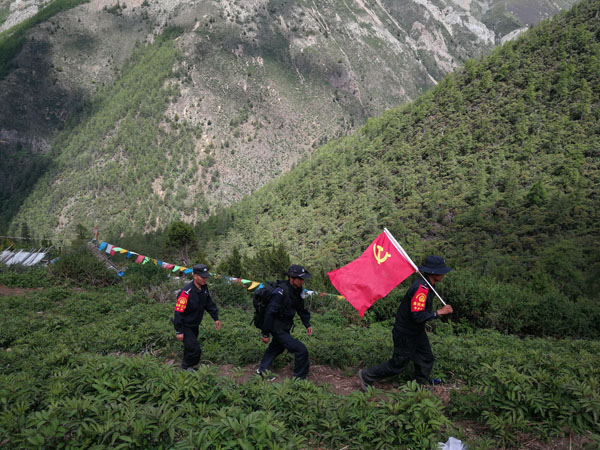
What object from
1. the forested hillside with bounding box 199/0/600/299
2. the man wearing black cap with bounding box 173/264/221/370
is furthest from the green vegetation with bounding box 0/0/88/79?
the man wearing black cap with bounding box 173/264/221/370

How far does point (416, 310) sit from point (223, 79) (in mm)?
94816

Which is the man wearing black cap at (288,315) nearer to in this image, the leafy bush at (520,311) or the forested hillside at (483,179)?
the leafy bush at (520,311)

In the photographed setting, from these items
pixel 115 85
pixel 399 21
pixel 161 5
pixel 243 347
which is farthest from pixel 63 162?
pixel 399 21

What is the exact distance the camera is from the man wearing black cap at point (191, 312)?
580cm

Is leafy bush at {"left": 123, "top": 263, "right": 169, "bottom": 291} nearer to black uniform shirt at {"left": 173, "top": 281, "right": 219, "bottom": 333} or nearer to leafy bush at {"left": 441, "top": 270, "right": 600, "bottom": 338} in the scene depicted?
black uniform shirt at {"left": 173, "top": 281, "right": 219, "bottom": 333}

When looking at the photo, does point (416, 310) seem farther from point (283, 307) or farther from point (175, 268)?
point (175, 268)

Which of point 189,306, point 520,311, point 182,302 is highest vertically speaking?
point 182,302

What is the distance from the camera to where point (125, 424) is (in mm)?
3158

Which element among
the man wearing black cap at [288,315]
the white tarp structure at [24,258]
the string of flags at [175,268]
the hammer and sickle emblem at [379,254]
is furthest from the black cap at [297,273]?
the white tarp structure at [24,258]

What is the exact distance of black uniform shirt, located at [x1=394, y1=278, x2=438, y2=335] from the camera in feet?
15.8

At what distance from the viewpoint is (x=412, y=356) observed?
5.06m

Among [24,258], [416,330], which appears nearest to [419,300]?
[416,330]

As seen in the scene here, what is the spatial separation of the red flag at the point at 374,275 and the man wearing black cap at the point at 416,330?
1.19ft

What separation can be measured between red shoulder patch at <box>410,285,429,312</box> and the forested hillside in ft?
45.2
